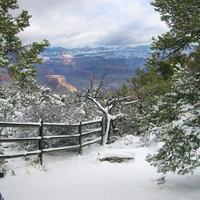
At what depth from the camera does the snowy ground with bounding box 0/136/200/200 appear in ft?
17.9

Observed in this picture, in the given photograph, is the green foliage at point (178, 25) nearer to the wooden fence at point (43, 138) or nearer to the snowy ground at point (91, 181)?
the snowy ground at point (91, 181)

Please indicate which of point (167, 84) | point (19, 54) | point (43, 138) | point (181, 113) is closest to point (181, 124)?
point (181, 113)

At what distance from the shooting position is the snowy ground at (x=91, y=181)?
17.9 feet

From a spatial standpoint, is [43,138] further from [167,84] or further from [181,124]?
[181,124]

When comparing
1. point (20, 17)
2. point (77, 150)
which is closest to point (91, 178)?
point (77, 150)

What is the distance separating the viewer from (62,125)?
9.32 meters

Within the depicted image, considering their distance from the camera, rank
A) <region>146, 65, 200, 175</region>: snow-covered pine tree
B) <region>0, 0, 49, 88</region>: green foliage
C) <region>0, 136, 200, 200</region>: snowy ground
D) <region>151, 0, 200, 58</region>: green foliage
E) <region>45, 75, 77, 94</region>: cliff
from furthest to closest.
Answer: <region>45, 75, 77, 94</region>: cliff
<region>0, 0, 49, 88</region>: green foliage
<region>151, 0, 200, 58</region>: green foliage
<region>0, 136, 200, 200</region>: snowy ground
<region>146, 65, 200, 175</region>: snow-covered pine tree

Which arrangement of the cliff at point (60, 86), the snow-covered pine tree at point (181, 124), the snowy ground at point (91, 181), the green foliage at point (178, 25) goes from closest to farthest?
the snow-covered pine tree at point (181, 124), the snowy ground at point (91, 181), the green foliage at point (178, 25), the cliff at point (60, 86)

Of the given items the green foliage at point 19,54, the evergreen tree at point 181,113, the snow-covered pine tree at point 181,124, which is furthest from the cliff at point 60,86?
the snow-covered pine tree at point 181,124

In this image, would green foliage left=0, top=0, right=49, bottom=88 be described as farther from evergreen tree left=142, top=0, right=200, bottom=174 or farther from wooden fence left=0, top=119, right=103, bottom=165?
evergreen tree left=142, top=0, right=200, bottom=174

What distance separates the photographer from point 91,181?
Answer: 677 centimetres

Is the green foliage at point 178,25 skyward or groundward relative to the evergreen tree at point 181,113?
skyward

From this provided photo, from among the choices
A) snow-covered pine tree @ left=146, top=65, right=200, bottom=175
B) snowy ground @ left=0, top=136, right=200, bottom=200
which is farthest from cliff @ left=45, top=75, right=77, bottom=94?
snow-covered pine tree @ left=146, top=65, right=200, bottom=175

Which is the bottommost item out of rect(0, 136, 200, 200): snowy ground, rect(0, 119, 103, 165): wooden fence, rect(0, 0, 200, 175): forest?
rect(0, 136, 200, 200): snowy ground
